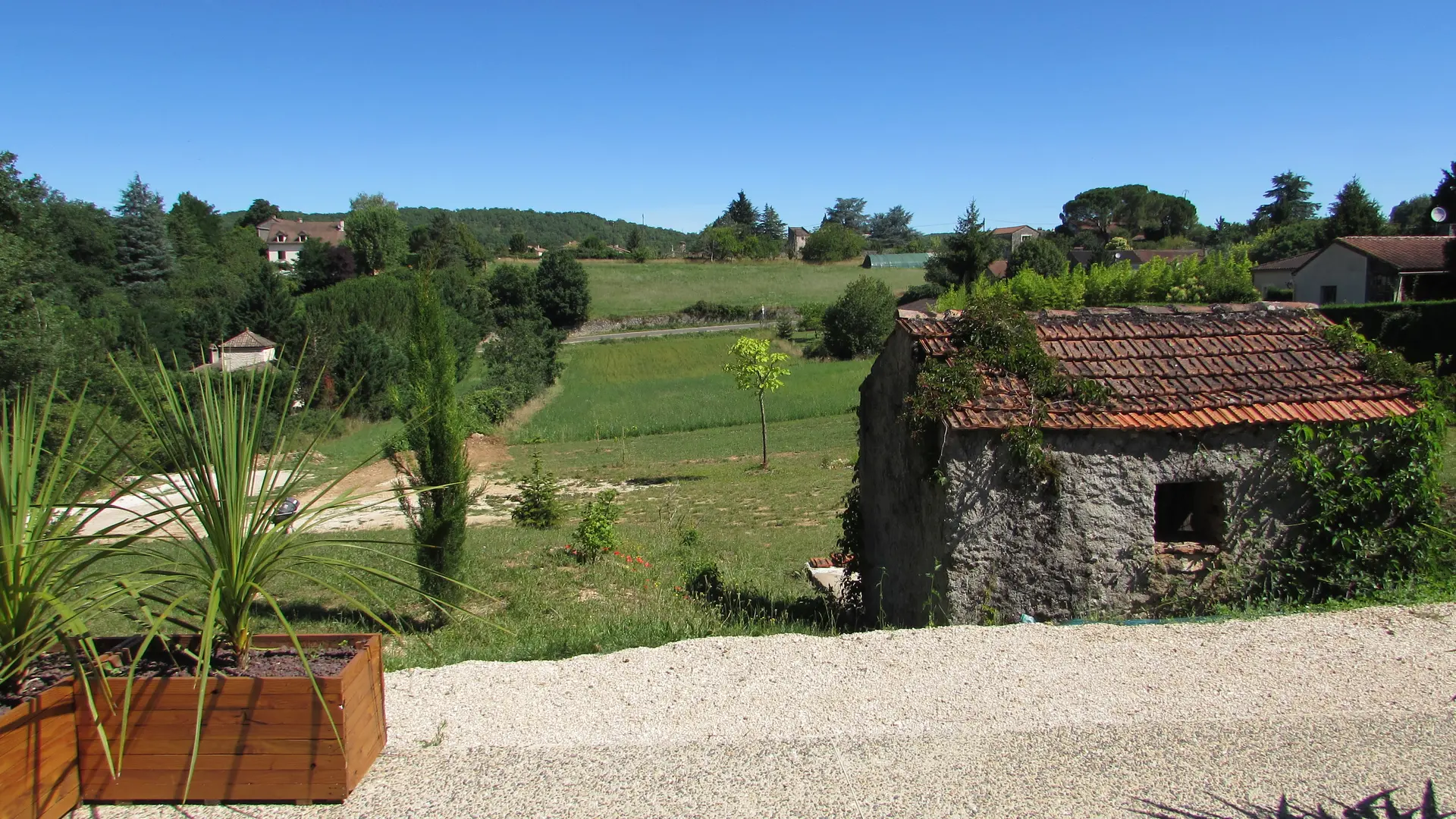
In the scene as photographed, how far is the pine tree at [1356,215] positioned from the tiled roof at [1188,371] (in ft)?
188

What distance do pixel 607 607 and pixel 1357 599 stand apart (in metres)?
7.21

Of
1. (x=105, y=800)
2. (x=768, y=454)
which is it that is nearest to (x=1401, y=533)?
(x=105, y=800)

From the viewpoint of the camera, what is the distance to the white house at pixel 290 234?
4158 inches

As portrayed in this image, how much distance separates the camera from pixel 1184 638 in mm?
6258

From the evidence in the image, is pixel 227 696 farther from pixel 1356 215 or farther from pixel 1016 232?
pixel 1016 232

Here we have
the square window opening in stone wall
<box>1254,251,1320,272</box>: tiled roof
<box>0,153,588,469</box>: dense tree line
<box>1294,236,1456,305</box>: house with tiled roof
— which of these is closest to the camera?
the square window opening in stone wall

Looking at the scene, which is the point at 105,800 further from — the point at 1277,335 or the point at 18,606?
the point at 1277,335

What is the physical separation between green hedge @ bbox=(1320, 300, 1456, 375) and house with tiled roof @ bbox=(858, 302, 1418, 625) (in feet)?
69.7

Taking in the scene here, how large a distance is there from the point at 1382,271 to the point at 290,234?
110 m

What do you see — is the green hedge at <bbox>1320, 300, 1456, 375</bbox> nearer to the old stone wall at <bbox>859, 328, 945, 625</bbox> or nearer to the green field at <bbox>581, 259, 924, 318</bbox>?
the old stone wall at <bbox>859, 328, 945, 625</bbox>

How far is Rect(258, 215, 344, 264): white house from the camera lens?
10562 cm

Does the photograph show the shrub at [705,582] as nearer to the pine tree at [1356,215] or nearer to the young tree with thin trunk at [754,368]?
the young tree with thin trunk at [754,368]

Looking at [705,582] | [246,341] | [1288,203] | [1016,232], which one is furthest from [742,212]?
[705,582]

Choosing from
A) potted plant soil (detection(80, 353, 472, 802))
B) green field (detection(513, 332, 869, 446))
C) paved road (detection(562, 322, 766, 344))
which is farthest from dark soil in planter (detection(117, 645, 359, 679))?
paved road (detection(562, 322, 766, 344))
